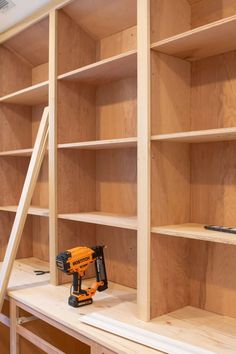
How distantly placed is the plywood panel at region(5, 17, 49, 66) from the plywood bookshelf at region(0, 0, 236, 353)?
1.1 inches

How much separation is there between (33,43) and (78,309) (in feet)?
6.57

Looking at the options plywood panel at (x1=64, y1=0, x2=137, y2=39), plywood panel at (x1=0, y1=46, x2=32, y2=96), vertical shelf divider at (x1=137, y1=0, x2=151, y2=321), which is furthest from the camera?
plywood panel at (x1=0, y1=46, x2=32, y2=96)

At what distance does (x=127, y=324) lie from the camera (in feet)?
5.48

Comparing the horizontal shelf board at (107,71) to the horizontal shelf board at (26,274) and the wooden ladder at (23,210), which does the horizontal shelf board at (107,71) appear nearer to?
the wooden ladder at (23,210)

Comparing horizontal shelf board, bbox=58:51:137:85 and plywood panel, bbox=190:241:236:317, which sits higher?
horizontal shelf board, bbox=58:51:137:85

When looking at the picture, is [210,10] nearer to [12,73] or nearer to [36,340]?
[12,73]

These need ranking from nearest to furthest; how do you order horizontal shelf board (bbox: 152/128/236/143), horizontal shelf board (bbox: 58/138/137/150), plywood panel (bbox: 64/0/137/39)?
horizontal shelf board (bbox: 152/128/236/143), horizontal shelf board (bbox: 58/138/137/150), plywood panel (bbox: 64/0/137/39)

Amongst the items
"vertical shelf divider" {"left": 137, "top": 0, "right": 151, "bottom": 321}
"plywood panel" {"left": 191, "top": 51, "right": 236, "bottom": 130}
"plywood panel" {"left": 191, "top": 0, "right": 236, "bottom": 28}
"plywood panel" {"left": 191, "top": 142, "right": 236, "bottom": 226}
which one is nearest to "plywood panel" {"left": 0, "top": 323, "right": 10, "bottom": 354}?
"vertical shelf divider" {"left": 137, "top": 0, "right": 151, "bottom": 321}

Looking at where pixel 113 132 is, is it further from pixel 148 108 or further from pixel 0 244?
pixel 0 244

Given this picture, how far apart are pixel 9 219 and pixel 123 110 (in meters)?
1.45

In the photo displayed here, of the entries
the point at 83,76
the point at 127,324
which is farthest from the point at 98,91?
the point at 127,324

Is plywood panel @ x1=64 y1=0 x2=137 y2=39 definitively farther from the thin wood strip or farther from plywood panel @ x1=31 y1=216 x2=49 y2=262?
the thin wood strip

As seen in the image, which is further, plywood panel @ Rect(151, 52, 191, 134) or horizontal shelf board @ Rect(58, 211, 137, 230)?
horizontal shelf board @ Rect(58, 211, 137, 230)

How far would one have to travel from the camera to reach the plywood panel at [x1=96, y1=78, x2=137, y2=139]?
2242 mm
